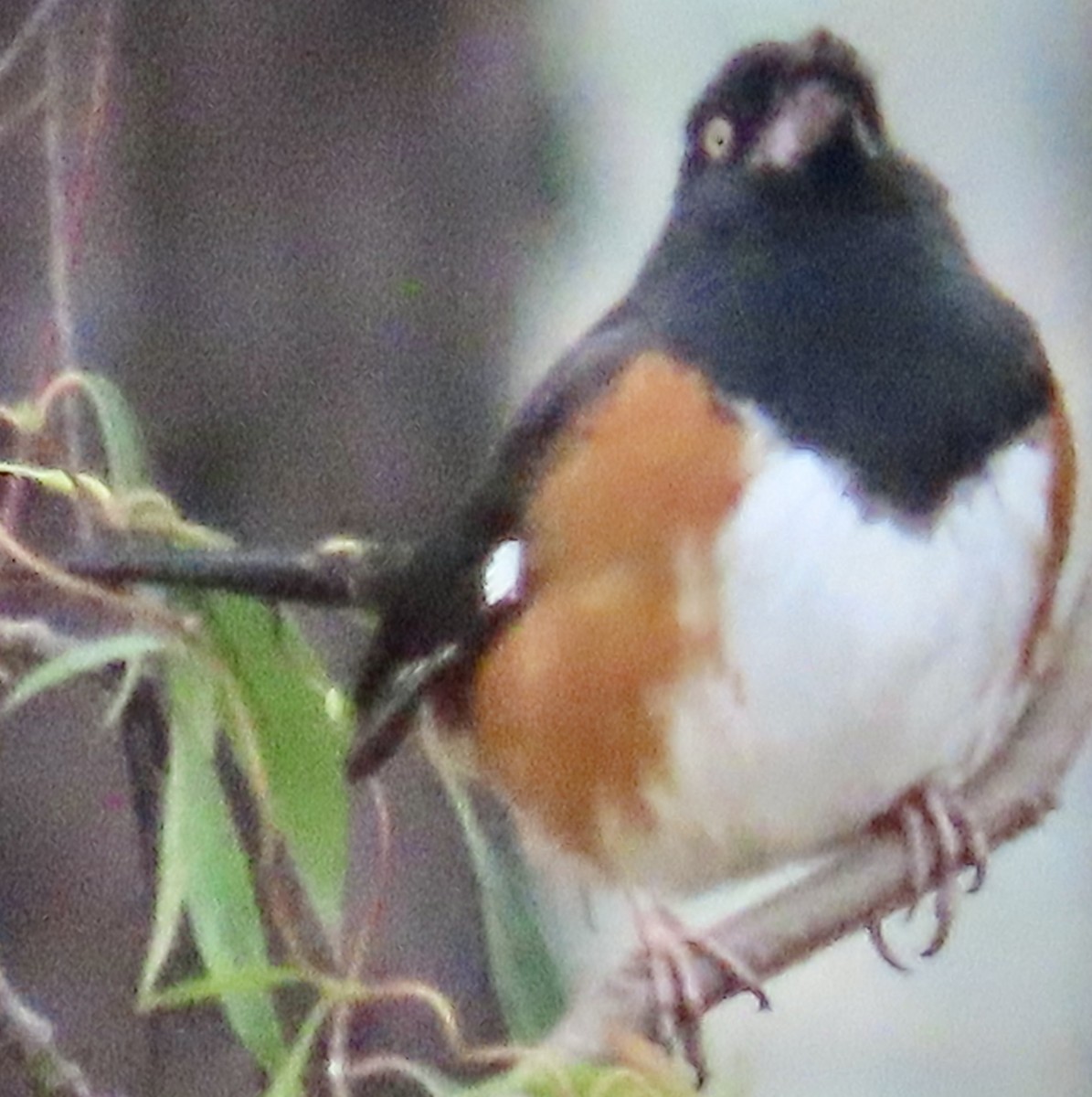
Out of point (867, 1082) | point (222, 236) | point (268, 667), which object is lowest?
point (867, 1082)

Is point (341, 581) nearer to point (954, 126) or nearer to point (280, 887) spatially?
point (280, 887)

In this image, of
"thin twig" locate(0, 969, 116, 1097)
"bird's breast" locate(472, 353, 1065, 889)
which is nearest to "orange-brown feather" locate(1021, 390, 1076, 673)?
"bird's breast" locate(472, 353, 1065, 889)

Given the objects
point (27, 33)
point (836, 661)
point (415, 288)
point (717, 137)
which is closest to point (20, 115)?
point (27, 33)

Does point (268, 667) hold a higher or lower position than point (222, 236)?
lower

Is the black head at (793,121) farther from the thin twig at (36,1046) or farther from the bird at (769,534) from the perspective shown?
the thin twig at (36,1046)

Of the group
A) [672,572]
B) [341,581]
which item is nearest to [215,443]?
[341,581]

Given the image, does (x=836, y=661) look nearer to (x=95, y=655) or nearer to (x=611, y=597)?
(x=611, y=597)
